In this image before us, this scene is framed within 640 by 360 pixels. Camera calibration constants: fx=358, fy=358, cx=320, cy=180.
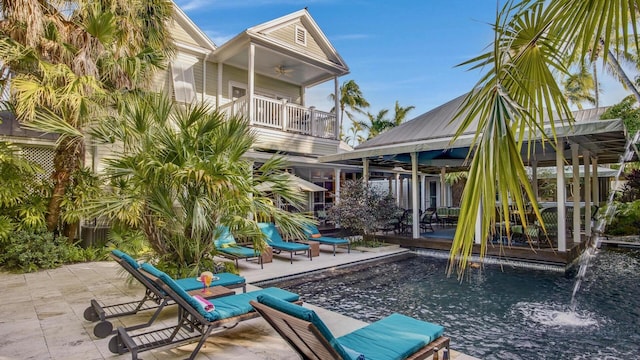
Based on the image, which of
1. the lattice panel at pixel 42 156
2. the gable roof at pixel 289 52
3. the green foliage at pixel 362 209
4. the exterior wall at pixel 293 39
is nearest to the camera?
the lattice panel at pixel 42 156

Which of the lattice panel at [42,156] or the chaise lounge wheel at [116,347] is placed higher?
the lattice panel at [42,156]

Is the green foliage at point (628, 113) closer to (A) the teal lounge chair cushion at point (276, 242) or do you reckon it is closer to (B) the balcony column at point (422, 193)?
(B) the balcony column at point (422, 193)

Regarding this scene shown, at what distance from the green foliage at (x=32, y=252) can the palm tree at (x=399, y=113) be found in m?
27.7

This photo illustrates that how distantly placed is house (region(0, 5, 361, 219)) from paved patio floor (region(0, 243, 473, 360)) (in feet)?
16.1

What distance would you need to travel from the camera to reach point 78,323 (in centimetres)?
489

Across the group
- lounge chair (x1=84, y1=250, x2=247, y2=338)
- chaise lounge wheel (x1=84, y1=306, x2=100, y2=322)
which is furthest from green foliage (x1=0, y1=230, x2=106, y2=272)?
chaise lounge wheel (x1=84, y1=306, x2=100, y2=322)

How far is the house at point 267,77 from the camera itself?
41.7 ft

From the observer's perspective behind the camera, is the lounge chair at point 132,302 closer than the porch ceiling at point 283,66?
Yes

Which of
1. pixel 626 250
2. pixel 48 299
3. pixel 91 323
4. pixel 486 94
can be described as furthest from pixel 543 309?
pixel 626 250

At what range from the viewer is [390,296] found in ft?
22.5

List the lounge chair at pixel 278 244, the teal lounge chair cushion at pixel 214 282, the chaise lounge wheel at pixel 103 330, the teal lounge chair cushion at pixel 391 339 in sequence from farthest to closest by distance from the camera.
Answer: the lounge chair at pixel 278 244
the teal lounge chair cushion at pixel 214 282
the chaise lounge wheel at pixel 103 330
the teal lounge chair cushion at pixel 391 339

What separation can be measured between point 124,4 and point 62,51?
6.34 ft

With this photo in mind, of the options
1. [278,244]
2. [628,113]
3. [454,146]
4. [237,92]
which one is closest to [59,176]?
[278,244]

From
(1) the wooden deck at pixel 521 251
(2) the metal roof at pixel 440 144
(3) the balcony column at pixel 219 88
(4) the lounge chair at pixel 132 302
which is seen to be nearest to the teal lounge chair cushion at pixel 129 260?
(4) the lounge chair at pixel 132 302
